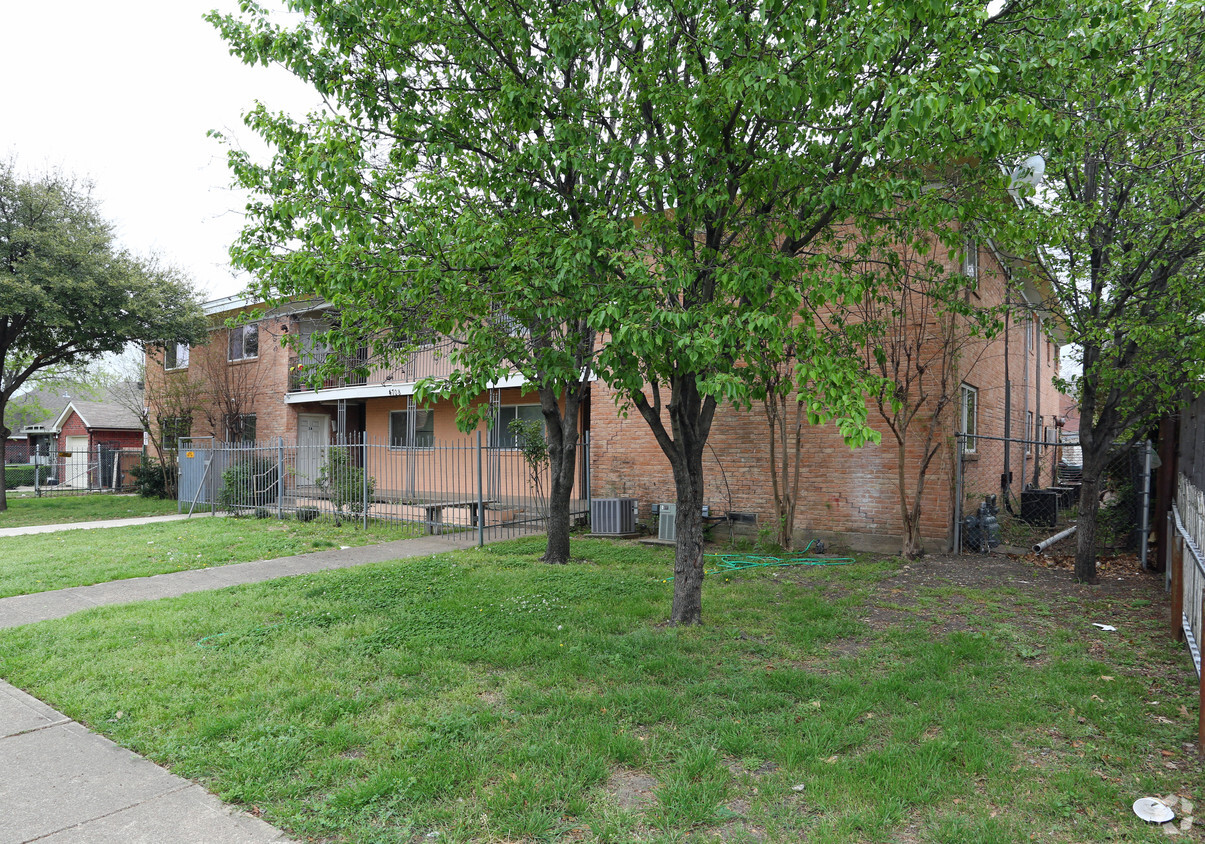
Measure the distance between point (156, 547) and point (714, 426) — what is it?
980cm

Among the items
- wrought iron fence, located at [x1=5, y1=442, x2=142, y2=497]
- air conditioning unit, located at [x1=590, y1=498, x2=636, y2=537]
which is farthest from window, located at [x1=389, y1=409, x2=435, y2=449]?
wrought iron fence, located at [x1=5, y1=442, x2=142, y2=497]

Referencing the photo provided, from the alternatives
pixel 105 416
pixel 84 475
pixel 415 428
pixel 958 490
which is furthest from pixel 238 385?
pixel 958 490

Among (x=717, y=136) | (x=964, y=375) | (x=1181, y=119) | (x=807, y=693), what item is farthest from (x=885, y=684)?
(x=964, y=375)

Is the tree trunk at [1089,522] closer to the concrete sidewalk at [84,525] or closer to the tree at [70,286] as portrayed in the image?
the concrete sidewalk at [84,525]

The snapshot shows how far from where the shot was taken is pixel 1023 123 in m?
4.99

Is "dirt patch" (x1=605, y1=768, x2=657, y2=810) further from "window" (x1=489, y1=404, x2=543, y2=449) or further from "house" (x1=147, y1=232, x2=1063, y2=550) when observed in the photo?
"window" (x1=489, y1=404, x2=543, y2=449)

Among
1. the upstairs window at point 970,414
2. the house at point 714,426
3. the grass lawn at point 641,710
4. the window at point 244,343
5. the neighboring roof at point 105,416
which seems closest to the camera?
the grass lawn at point 641,710

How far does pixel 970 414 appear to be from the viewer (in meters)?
13.3

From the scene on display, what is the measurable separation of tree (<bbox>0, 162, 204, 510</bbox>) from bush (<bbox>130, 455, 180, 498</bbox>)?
3.88 m

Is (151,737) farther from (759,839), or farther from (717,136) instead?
(717,136)

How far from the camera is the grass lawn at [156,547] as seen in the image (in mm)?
9477

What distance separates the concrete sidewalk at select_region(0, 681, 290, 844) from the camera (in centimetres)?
336

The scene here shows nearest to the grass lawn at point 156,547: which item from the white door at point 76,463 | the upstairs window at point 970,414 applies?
the upstairs window at point 970,414

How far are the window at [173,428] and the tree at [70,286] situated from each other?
3243 millimetres
